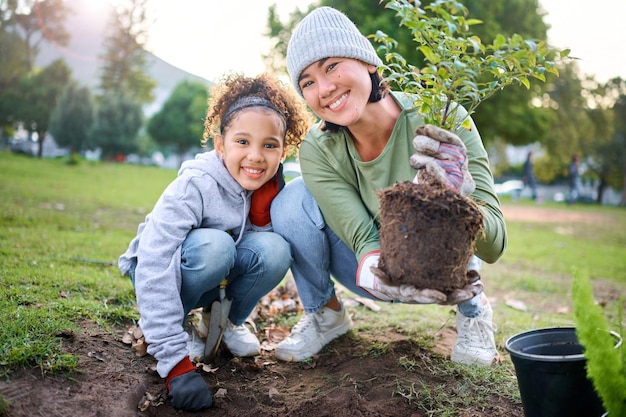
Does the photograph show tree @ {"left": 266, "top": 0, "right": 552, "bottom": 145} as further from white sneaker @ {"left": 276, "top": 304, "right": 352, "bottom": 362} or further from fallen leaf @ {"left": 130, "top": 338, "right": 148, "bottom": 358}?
fallen leaf @ {"left": 130, "top": 338, "right": 148, "bottom": 358}

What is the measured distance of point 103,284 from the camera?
134 inches

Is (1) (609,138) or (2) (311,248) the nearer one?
(2) (311,248)

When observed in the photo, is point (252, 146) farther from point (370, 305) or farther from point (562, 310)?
point (562, 310)

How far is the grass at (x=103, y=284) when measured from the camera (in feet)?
7.84

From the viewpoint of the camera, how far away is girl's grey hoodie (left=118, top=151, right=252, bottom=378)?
2246 mm

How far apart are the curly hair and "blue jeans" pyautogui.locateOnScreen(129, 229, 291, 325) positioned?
2.01 ft

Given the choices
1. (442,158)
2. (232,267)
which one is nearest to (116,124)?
(232,267)

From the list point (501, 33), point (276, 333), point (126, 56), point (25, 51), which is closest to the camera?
point (276, 333)

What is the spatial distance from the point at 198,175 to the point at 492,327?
183 centimetres

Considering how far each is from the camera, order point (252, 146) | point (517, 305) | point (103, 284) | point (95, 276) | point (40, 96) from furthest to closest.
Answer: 1. point (40, 96)
2. point (517, 305)
3. point (95, 276)
4. point (103, 284)
5. point (252, 146)

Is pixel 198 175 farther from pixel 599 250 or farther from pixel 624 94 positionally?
pixel 624 94

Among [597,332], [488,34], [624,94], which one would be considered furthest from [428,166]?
[624,94]

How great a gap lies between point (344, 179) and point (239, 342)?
3.47ft

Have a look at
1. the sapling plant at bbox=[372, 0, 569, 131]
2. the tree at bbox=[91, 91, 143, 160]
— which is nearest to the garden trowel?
the sapling plant at bbox=[372, 0, 569, 131]
